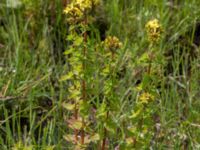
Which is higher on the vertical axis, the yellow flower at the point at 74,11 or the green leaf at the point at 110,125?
the yellow flower at the point at 74,11

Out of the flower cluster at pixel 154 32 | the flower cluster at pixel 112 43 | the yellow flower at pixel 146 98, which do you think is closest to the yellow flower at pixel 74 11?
the flower cluster at pixel 112 43

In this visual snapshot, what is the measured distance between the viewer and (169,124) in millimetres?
1940

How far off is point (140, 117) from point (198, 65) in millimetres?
632

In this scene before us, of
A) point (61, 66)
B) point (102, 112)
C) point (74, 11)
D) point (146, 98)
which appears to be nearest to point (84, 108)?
point (102, 112)

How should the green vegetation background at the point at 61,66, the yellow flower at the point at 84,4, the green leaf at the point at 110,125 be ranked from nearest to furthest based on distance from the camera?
1. the yellow flower at the point at 84,4
2. the green leaf at the point at 110,125
3. the green vegetation background at the point at 61,66

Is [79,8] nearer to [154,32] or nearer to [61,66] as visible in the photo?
[154,32]

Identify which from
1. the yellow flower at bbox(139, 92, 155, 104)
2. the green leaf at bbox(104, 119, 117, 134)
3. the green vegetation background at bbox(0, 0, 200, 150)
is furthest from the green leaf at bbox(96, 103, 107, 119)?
the green vegetation background at bbox(0, 0, 200, 150)

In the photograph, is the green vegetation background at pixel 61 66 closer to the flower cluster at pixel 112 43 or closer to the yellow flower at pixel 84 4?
the flower cluster at pixel 112 43

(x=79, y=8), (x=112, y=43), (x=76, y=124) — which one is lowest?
(x=76, y=124)

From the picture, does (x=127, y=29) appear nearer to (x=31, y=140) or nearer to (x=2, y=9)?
(x=2, y=9)

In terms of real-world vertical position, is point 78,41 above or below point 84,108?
above

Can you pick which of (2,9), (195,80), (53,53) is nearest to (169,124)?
(195,80)

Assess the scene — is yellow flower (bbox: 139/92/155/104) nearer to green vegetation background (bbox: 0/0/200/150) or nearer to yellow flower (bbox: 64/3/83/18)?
green vegetation background (bbox: 0/0/200/150)

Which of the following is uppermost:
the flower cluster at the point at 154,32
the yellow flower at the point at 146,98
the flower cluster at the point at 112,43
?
the flower cluster at the point at 154,32
